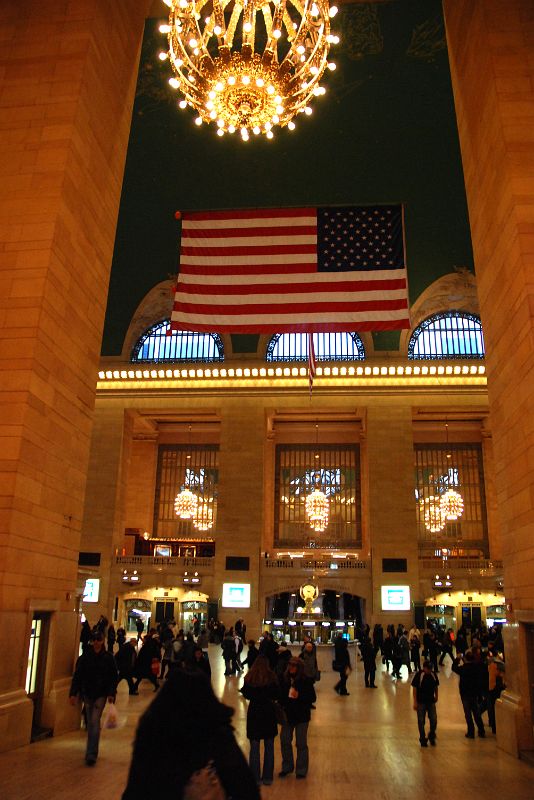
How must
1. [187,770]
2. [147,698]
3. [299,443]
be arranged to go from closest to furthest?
[187,770] → [147,698] → [299,443]

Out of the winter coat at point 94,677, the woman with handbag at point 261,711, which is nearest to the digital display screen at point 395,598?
the winter coat at point 94,677

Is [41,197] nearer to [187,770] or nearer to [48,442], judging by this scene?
[48,442]

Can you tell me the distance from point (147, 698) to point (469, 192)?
953 centimetres

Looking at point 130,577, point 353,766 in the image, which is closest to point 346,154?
point 130,577

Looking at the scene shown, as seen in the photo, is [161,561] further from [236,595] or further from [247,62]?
[247,62]

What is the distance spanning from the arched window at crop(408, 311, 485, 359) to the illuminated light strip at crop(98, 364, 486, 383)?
4.39 ft

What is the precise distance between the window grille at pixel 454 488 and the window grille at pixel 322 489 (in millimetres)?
3060

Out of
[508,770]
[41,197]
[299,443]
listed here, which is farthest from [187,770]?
[299,443]

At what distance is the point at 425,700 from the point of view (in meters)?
7.54

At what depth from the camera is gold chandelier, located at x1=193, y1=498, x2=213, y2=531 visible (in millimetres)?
Result: 30500

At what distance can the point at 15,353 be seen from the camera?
6.98 meters

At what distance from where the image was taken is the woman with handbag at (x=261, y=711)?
16.8 feet

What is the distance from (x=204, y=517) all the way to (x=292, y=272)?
72.9 feet

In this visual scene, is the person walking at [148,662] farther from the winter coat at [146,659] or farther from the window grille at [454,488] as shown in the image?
the window grille at [454,488]
